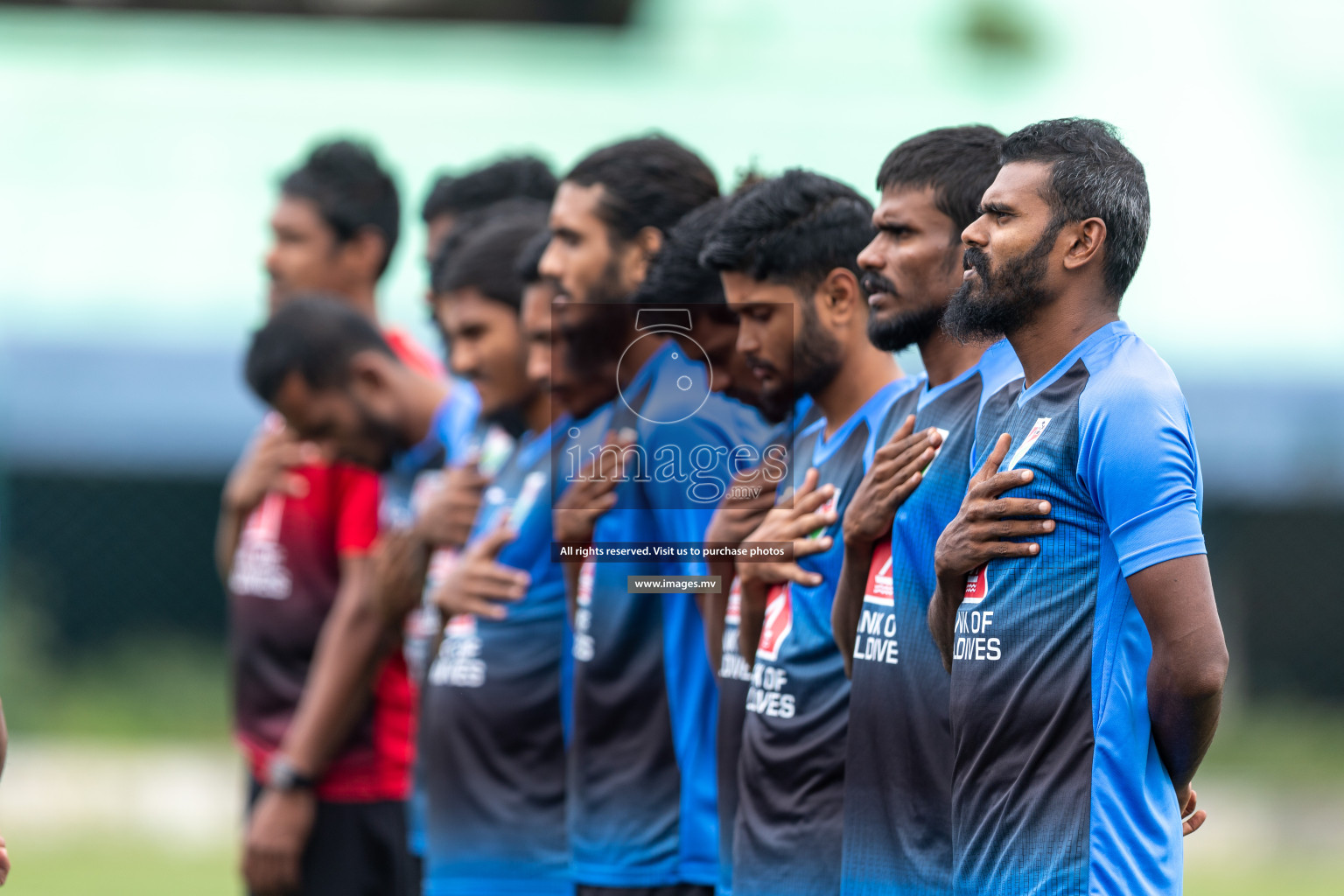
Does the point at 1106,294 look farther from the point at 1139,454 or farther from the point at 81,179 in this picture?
the point at 81,179

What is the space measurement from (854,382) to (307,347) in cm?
278

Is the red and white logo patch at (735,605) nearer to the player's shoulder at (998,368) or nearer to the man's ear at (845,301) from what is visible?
the man's ear at (845,301)

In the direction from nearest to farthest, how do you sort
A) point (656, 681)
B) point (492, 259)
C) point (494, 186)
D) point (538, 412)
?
point (656, 681)
point (538, 412)
point (492, 259)
point (494, 186)

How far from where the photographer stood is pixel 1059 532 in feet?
9.20

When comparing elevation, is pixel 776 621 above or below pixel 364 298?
below

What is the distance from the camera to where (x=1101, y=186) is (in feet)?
9.45

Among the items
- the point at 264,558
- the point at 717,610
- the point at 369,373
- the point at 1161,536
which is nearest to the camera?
the point at 1161,536

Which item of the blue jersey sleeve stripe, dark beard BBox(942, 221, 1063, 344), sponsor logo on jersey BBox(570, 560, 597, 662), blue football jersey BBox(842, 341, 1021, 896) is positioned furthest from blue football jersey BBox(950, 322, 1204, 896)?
sponsor logo on jersey BBox(570, 560, 597, 662)

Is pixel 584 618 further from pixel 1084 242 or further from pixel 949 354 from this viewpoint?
pixel 1084 242

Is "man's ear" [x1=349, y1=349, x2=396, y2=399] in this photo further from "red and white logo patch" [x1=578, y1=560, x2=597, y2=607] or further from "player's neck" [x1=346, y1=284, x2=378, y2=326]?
"red and white logo patch" [x1=578, y1=560, x2=597, y2=607]

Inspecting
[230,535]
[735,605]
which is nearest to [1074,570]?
[735,605]

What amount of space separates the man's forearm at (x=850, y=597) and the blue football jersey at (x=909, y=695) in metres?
0.02

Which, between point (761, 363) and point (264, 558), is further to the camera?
point (264, 558)

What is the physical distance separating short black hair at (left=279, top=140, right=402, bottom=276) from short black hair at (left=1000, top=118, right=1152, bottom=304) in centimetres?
458
